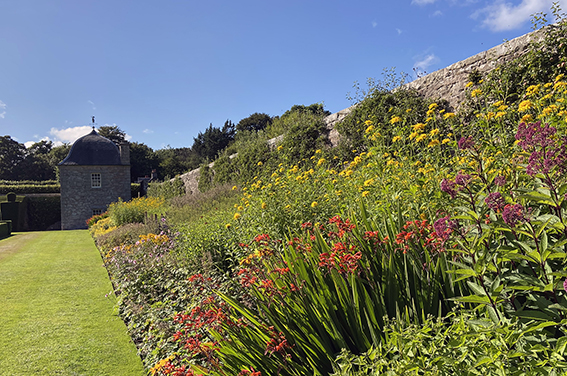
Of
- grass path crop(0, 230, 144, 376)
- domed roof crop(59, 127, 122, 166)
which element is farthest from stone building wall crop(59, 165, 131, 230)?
grass path crop(0, 230, 144, 376)

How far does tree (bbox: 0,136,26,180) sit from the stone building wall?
71.8 feet

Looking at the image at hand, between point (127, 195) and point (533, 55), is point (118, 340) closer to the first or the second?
point (533, 55)

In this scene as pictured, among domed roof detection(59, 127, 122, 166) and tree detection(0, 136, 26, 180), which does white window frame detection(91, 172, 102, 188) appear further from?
tree detection(0, 136, 26, 180)

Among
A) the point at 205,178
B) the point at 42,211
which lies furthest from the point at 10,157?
the point at 205,178

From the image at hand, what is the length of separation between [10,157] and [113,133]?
460 inches

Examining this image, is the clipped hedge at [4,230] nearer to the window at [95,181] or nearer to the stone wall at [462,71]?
the window at [95,181]

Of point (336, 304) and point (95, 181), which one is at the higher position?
point (95, 181)

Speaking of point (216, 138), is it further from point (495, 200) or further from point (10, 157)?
point (495, 200)

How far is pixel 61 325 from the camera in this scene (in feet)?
14.2

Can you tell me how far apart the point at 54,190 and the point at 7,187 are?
133 inches

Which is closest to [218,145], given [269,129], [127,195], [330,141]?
[127,195]

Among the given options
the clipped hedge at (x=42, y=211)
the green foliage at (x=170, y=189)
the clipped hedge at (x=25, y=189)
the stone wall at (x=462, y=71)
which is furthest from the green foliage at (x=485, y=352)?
the clipped hedge at (x=25, y=189)

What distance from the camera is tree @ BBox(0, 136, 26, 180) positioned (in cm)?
3872

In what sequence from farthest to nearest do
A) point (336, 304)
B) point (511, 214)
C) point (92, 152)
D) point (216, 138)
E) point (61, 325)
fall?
point (216, 138)
point (92, 152)
point (61, 325)
point (336, 304)
point (511, 214)
